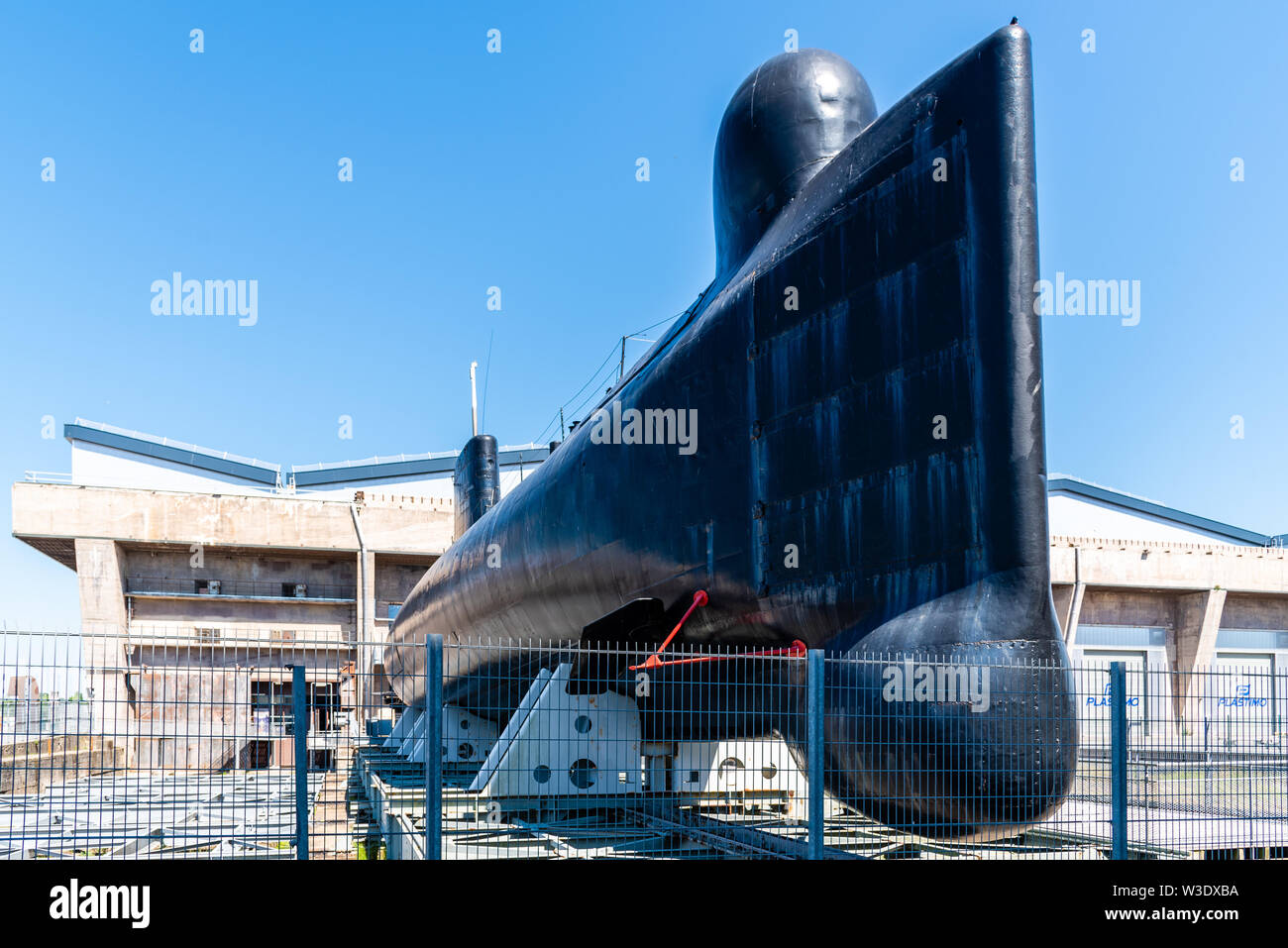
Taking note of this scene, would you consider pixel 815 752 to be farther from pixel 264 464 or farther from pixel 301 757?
pixel 264 464

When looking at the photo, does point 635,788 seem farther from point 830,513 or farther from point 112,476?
point 112,476

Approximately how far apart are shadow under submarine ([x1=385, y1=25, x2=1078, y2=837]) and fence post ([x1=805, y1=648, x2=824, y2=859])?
146 mm

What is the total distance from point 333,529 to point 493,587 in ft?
79.1

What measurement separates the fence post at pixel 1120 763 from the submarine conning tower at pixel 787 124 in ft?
17.0

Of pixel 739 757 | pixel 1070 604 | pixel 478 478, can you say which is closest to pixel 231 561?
pixel 478 478

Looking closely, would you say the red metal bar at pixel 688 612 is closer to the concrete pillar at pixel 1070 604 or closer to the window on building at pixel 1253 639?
the concrete pillar at pixel 1070 604

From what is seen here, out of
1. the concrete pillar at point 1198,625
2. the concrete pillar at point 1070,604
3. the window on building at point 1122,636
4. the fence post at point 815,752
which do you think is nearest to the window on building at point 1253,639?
the concrete pillar at point 1198,625

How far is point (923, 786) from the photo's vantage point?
6902 mm

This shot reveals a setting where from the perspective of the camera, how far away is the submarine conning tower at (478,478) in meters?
24.1

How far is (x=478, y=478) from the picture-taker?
80.2ft

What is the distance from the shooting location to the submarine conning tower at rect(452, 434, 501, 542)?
24125mm

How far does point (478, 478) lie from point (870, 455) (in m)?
17.4

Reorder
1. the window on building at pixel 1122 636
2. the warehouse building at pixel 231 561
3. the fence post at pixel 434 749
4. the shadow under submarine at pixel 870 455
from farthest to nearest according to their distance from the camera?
the window on building at pixel 1122 636, the warehouse building at pixel 231 561, the fence post at pixel 434 749, the shadow under submarine at pixel 870 455
